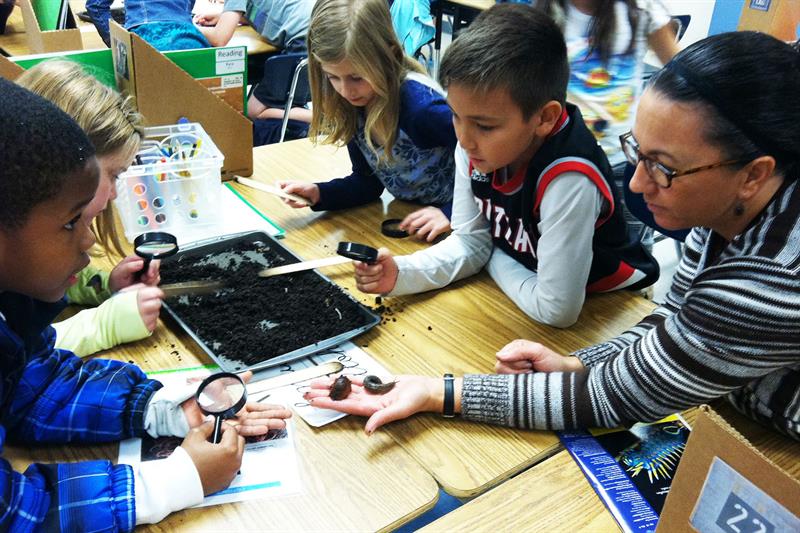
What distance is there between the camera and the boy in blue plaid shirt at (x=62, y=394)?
718 mm

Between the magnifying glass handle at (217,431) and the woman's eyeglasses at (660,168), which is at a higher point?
the woman's eyeglasses at (660,168)

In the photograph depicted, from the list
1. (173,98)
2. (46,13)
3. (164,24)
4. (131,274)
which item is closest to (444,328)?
(131,274)

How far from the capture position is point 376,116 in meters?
1.66

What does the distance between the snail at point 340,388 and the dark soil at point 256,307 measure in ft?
0.43

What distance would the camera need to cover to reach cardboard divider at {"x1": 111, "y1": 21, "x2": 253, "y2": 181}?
1.64m

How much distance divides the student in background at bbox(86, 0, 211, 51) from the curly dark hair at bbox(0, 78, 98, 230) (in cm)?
195

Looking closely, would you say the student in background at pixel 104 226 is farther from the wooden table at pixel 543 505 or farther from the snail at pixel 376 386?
the wooden table at pixel 543 505

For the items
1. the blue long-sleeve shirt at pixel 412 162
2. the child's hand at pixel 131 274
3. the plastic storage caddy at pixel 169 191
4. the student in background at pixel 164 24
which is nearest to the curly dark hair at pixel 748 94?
the blue long-sleeve shirt at pixel 412 162

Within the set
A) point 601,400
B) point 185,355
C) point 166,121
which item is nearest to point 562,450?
point 601,400

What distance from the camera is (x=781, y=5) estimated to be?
2980mm

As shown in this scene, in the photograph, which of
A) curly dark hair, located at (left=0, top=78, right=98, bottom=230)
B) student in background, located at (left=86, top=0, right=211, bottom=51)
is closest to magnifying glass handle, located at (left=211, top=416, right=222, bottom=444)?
curly dark hair, located at (left=0, top=78, right=98, bottom=230)

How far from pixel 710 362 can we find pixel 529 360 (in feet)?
1.00

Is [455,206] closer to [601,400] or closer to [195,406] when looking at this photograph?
[601,400]

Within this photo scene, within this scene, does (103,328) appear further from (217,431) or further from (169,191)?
(169,191)
